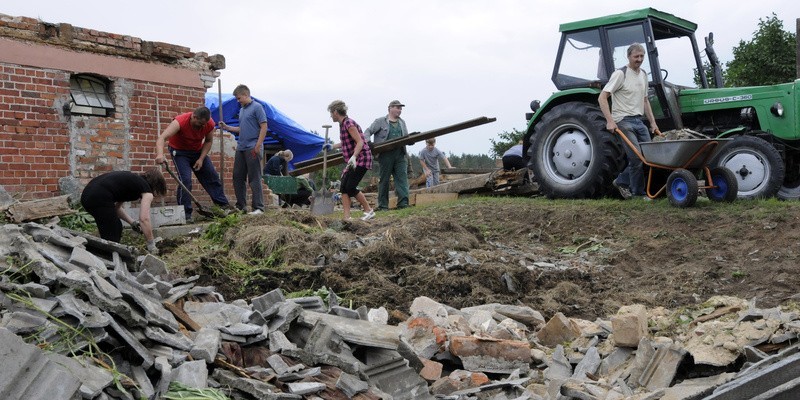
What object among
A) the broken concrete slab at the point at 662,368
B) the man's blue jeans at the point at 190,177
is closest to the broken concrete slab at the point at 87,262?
the broken concrete slab at the point at 662,368

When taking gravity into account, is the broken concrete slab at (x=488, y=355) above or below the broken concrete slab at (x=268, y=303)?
below

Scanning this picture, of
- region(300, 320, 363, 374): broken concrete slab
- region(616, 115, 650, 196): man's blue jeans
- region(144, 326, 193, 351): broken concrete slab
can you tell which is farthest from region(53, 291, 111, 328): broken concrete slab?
region(616, 115, 650, 196): man's blue jeans

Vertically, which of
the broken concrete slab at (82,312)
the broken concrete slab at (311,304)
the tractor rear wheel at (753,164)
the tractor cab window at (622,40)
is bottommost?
the broken concrete slab at (311,304)

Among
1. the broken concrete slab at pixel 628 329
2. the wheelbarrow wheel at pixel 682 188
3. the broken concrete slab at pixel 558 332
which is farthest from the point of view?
the wheelbarrow wheel at pixel 682 188

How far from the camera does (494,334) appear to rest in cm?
561

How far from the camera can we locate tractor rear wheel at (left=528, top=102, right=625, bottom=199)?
993cm

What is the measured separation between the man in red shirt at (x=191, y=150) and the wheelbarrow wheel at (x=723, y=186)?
5.93 metres

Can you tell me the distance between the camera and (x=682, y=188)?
8.98 meters

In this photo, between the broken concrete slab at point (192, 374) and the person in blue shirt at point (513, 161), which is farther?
the person in blue shirt at point (513, 161)

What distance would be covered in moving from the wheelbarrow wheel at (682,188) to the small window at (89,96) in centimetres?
681

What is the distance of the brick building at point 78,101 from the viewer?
9188 millimetres

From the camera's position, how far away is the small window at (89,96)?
972 cm

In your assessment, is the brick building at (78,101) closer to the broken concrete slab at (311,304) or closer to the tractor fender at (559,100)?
the tractor fender at (559,100)

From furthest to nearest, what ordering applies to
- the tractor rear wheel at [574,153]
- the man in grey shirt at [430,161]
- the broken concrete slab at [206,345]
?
the man in grey shirt at [430,161] < the tractor rear wheel at [574,153] < the broken concrete slab at [206,345]
